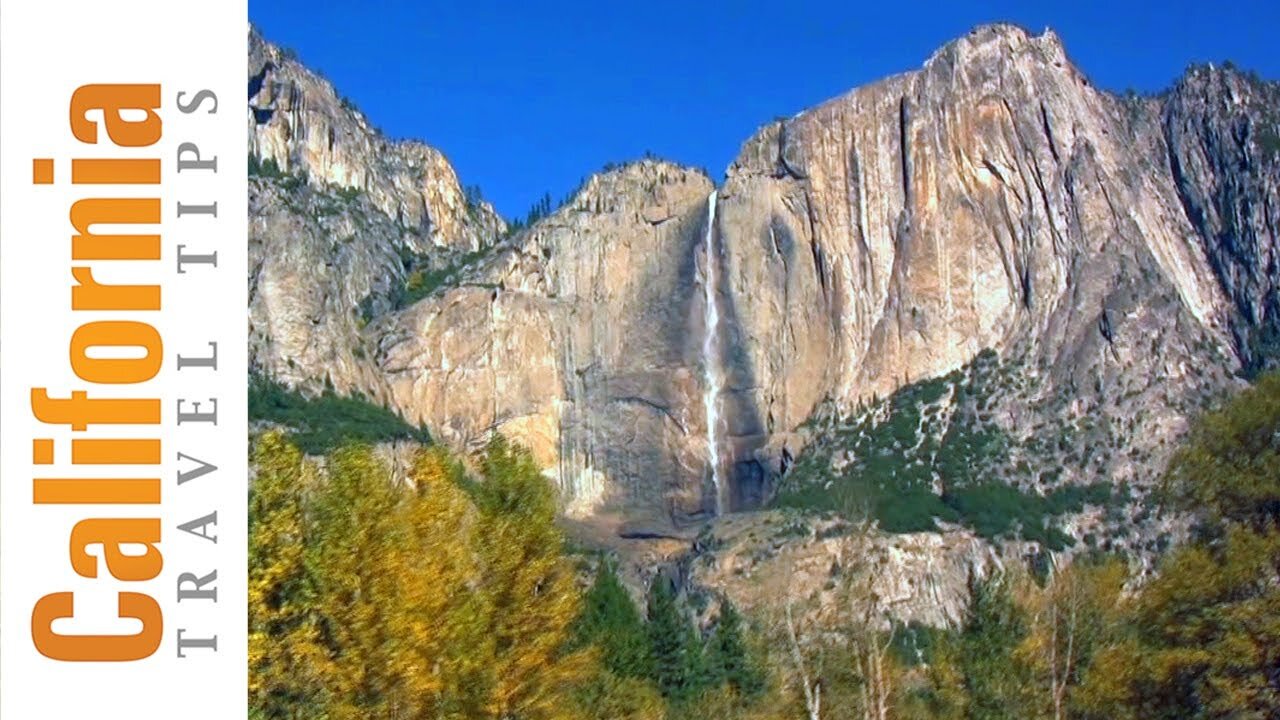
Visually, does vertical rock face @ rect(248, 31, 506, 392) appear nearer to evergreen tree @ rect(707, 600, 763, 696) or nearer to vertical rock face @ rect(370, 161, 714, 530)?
vertical rock face @ rect(370, 161, 714, 530)

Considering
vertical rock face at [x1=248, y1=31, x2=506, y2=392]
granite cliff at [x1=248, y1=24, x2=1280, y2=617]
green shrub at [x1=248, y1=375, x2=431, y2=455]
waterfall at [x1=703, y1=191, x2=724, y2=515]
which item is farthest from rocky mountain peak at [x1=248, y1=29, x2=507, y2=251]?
waterfall at [x1=703, y1=191, x2=724, y2=515]

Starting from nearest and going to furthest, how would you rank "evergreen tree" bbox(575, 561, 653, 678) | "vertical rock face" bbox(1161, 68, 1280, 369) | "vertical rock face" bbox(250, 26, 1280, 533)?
"evergreen tree" bbox(575, 561, 653, 678) < "vertical rock face" bbox(250, 26, 1280, 533) < "vertical rock face" bbox(1161, 68, 1280, 369)

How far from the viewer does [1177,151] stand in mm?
180250

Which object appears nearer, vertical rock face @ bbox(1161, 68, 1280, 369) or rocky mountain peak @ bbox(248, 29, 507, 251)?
vertical rock face @ bbox(1161, 68, 1280, 369)

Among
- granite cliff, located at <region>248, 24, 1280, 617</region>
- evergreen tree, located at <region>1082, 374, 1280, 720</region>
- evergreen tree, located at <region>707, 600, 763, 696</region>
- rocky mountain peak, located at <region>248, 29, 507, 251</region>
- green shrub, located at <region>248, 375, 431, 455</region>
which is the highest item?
rocky mountain peak, located at <region>248, 29, 507, 251</region>

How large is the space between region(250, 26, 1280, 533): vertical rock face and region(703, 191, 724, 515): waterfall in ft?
2.09

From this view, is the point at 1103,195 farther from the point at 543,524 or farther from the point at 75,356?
the point at 75,356

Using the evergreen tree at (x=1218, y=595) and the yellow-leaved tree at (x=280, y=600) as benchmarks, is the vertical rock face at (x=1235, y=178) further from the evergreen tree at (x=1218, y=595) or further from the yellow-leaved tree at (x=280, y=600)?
the yellow-leaved tree at (x=280, y=600)

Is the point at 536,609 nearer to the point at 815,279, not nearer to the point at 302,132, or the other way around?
the point at 815,279

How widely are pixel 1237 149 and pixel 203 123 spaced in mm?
172525

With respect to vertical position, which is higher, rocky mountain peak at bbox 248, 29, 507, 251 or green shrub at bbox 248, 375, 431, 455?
rocky mountain peak at bbox 248, 29, 507, 251

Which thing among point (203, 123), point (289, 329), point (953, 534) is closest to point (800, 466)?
point (953, 534)

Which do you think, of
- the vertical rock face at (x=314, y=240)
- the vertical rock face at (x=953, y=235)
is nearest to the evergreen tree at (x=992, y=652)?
the vertical rock face at (x=314, y=240)

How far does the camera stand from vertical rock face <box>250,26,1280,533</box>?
162 meters
